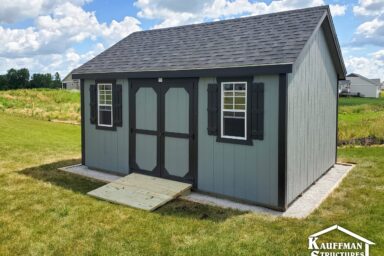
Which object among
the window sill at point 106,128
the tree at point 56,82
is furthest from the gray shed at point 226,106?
the tree at point 56,82

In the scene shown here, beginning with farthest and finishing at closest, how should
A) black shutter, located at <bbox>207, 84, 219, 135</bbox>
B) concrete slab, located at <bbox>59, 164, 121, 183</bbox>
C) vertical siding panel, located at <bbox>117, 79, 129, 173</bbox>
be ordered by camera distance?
concrete slab, located at <bbox>59, 164, 121, 183</bbox>
vertical siding panel, located at <bbox>117, 79, 129, 173</bbox>
black shutter, located at <bbox>207, 84, 219, 135</bbox>

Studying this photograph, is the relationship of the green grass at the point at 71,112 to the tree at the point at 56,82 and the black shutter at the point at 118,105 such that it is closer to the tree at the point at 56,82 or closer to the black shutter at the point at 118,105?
the black shutter at the point at 118,105

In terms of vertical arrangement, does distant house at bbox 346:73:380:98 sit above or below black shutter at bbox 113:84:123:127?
above

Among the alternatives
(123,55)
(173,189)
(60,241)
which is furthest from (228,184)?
(123,55)

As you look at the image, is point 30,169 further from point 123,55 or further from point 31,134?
point 31,134

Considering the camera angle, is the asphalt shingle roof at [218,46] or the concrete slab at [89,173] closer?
the asphalt shingle roof at [218,46]

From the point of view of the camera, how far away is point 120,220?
19.2ft

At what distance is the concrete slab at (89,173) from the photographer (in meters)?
8.73

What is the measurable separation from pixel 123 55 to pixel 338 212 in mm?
6819

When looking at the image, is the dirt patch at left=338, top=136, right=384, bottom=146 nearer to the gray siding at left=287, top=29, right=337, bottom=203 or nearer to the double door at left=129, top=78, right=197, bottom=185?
the gray siding at left=287, top=29, right=337, bottom=203

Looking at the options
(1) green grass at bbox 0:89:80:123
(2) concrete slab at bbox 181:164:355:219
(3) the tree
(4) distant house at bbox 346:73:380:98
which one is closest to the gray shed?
(2) concrete slab at bbox 181:164:355:219

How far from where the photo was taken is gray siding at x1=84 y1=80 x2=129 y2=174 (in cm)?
876

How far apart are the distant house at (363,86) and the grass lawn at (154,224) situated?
72339 millimetres

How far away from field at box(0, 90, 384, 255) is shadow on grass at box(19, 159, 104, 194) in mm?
24
